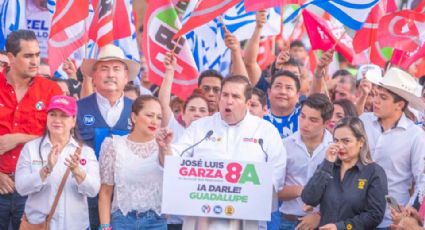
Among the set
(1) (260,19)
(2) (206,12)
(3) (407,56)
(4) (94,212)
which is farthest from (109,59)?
(3) (407,56)

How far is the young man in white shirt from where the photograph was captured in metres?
10.6

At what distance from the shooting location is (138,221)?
10359mm

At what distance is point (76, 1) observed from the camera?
1227 centimetres

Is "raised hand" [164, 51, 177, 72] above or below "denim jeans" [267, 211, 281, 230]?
above

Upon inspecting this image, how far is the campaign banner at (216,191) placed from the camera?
10062 mm

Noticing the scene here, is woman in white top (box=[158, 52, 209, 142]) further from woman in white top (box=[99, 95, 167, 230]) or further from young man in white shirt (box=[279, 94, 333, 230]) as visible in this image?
young man in white shirt (box=[279, 94, 333, 230])

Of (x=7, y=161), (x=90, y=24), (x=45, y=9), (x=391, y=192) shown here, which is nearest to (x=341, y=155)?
(x=391, y=192)

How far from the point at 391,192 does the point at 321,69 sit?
6.96 ft

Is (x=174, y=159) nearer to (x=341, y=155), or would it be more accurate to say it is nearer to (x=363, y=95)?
(x=341, y=155)

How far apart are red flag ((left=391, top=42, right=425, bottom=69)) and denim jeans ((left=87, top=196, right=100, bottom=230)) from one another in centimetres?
393

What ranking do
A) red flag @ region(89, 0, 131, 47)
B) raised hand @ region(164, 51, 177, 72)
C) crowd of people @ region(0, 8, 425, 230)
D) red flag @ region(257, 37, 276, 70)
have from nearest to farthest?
crowd of people @ region(0, 8, 425, 230)
raised hand @ region(164, 51, 177, 72)
red flag @ region(89, 0, 131, 47)
red flag @ region(257, 37, 276, 70)

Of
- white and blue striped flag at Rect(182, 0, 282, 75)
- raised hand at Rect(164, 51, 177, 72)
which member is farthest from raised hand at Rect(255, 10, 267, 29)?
raised hand at Rect(164, 51, 177, 72)

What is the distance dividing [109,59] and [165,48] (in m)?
1.11

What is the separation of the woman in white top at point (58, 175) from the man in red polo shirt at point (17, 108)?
40cm
